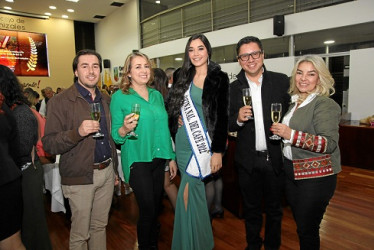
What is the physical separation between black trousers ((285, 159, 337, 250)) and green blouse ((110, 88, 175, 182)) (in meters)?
0.90

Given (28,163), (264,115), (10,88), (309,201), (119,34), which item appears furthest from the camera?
(119,34)

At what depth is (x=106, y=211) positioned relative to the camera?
1936 millimetres

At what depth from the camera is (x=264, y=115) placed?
75.5 inches

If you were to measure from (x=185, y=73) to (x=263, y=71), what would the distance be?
59 centimetres

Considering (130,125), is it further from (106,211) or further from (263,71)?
(263,71)

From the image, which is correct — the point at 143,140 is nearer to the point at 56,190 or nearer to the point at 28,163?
the point at 28,163

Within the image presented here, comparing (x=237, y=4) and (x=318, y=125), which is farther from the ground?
(x=237, y=4)

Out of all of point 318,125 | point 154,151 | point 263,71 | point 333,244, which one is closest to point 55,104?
point 154,151

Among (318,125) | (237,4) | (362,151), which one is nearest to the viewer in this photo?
(318,125)

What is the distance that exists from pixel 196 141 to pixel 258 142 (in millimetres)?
462

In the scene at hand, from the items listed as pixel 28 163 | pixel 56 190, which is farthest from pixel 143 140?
pixel 56 190

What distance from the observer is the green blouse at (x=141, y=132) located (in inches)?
72.9

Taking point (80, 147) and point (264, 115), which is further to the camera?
point (264, 115)

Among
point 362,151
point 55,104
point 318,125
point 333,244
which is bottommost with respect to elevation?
point 333,244
